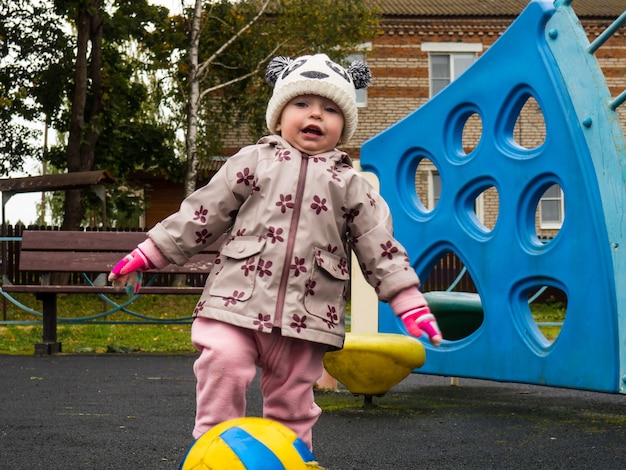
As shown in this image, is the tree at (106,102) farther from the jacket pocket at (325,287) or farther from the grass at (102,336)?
the jacket pocket at (325,287)

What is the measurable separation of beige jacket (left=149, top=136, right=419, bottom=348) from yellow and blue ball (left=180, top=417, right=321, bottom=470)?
36 cm

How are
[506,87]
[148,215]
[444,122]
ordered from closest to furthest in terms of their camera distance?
[506,87]
[444,122]
[148,215]

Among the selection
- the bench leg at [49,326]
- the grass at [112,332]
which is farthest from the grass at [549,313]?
the bench leg at [49,326]

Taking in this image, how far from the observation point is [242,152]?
313 cm

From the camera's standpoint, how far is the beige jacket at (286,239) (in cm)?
292

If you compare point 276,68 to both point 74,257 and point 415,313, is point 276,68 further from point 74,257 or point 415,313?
point 74,257

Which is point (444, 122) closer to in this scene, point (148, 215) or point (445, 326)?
point (445, 326)

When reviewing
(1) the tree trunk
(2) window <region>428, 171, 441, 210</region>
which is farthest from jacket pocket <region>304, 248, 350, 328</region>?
(2) window <region>428, 171, 441, 210</region>

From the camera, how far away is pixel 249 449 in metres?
2.50

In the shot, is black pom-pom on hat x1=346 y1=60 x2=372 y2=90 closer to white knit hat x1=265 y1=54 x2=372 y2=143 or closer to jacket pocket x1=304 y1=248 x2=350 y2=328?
white knit hat x1=265 y1=54 x2=372 y2=143

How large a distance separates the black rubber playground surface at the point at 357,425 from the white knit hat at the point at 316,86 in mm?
1308

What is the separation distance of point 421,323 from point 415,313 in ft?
0.13

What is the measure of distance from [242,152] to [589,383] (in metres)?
2.26

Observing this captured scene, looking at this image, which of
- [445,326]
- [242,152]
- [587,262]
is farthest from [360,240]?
[445,326]
